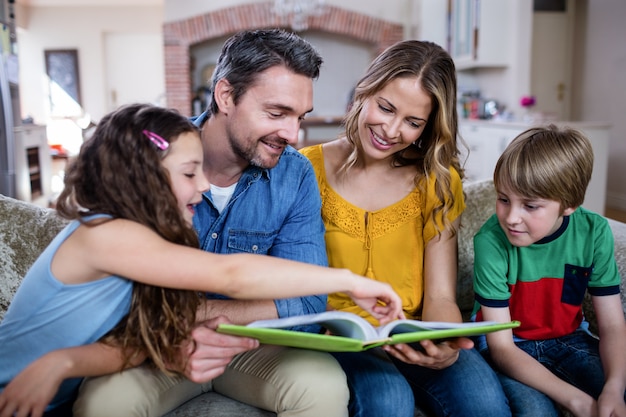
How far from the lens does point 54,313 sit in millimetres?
1089

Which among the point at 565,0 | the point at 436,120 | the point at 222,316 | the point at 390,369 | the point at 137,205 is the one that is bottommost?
the point at 390,369

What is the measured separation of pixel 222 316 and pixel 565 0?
5969mm

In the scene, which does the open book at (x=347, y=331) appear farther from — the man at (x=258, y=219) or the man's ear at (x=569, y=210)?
the man's ear at (x=569, y=210)

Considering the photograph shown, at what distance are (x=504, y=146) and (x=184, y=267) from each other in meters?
4.37

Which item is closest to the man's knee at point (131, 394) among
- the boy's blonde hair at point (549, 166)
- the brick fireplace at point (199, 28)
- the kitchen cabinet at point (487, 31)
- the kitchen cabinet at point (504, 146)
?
the boy's blonde hair at point (549, 166)

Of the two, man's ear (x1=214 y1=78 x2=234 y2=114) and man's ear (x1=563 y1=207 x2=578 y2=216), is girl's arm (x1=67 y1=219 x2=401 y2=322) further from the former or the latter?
man's ear (x1=563 y1=207 x2=578 y2=216)

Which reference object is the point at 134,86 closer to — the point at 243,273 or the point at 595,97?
the point at 595,97

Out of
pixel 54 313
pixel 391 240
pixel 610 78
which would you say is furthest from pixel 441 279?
pixel 610 78

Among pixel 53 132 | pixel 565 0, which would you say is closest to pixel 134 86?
pixel 53 132

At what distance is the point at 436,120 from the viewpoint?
1.54m

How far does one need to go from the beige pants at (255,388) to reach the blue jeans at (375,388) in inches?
2.9

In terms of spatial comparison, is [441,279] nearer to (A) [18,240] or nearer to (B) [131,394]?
(B) [131,394]

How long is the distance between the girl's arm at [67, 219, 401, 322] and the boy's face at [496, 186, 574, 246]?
0.48m

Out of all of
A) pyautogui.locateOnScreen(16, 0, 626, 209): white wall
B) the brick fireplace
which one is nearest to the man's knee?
pyautogui.locateOnScreen(16, 0, 626, 209): white wall
